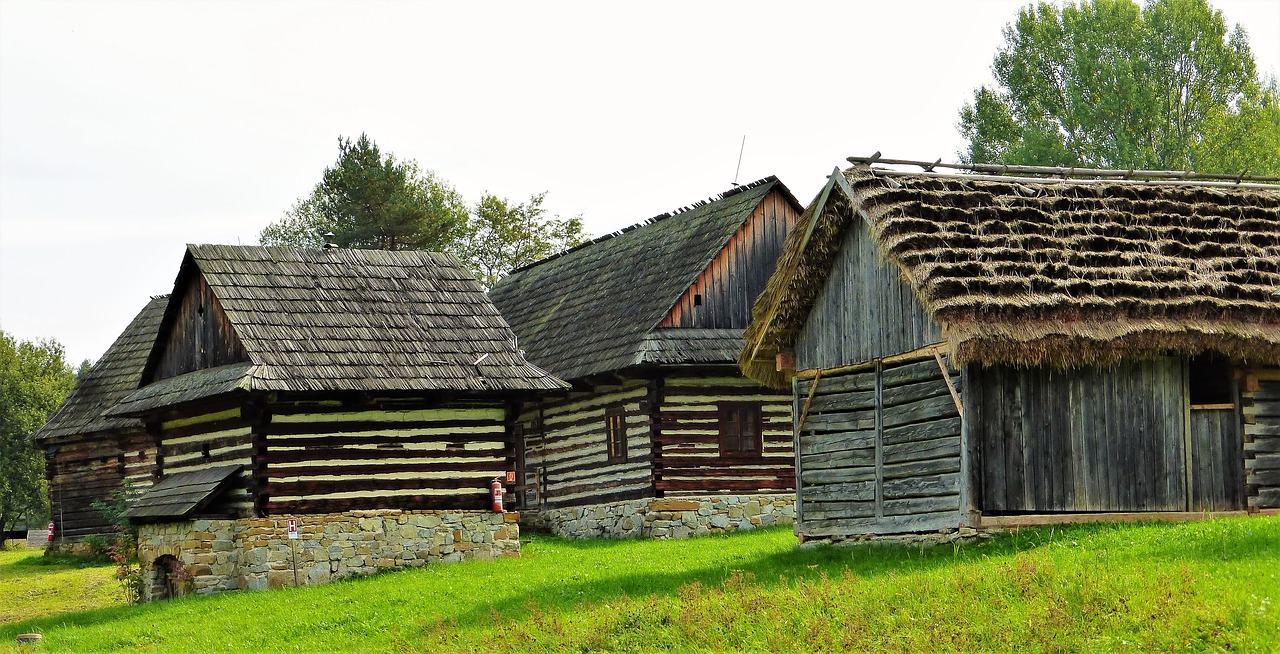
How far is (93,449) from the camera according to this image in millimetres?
38406

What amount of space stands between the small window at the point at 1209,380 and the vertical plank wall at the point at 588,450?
10642 mm

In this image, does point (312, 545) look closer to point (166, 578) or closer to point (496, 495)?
point (166, 578)

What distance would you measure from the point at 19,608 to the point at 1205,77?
3305 cm

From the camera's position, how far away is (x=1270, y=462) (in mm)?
19750

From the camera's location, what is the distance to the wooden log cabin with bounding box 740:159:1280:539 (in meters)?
18.5

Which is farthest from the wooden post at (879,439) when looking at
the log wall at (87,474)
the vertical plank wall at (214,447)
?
the log wall at (87,474)

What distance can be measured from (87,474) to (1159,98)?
97.8 feet

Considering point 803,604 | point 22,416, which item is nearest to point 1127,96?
point 803,604

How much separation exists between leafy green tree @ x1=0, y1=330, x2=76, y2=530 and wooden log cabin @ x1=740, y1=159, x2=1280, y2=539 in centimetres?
4675

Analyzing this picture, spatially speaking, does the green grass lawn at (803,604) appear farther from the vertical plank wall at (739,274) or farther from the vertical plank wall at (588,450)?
the vertical plank wall at (739,274)

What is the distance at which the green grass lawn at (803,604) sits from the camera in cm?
1363

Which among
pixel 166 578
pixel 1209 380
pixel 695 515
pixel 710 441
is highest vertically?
pixel 1209 380

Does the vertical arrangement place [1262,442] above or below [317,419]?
below

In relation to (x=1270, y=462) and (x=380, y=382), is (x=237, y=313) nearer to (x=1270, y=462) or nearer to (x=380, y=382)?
(x=380, y=382)
